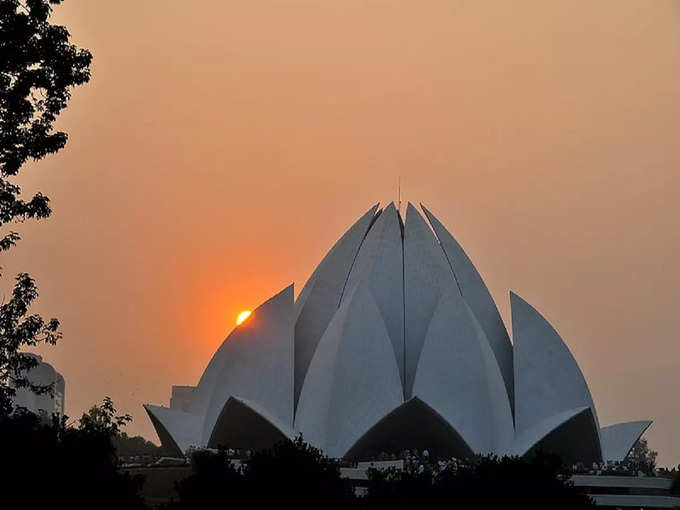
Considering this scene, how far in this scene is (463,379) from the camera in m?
42.7

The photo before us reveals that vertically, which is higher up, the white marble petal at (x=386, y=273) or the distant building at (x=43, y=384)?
the distant building at (x=43, y=384)

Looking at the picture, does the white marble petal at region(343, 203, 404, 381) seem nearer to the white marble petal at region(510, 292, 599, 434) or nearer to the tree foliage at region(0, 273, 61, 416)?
the white marble petal at region(510, 292, 599, 434)

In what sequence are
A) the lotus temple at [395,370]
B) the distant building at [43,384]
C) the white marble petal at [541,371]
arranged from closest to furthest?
the lotus temple at [395,370] → the white marble petal at [541,371] → the distant building at [43,384]

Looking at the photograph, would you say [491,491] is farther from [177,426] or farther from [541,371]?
[177,426]

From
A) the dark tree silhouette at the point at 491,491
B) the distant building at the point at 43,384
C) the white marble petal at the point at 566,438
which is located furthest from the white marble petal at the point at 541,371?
the distant building at the point at 43,384

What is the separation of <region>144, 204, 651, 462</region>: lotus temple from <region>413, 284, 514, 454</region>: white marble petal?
0.10 feet

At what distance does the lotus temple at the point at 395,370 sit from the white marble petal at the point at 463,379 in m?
0.03

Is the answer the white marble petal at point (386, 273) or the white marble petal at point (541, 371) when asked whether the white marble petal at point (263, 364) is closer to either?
the white marble petal at point (386, 273)

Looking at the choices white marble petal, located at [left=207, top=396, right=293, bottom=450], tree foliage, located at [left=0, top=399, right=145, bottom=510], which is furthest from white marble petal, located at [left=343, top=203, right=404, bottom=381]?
tree foliage, located at [left=0, top=399, right=145, bottom=510]

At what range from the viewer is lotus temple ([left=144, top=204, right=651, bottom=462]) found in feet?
138

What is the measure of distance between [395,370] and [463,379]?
2.01 meters

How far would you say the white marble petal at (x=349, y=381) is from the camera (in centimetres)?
4153

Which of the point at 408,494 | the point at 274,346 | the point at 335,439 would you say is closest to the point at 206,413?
the point at 274,346

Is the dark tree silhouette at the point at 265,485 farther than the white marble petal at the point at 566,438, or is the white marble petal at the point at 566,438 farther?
the white marble petal at the point at 566,438
